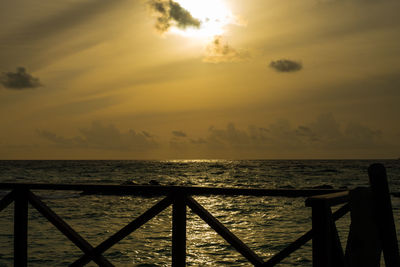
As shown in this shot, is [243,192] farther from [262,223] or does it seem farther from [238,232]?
[262,223]

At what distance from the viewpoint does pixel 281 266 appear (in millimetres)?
12992

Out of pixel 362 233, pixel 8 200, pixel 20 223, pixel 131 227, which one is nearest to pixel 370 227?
pixel 362 233

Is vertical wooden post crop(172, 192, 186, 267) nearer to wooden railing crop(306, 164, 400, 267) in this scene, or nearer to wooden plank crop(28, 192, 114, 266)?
wooden plank crop(28, 192, 114, 266)

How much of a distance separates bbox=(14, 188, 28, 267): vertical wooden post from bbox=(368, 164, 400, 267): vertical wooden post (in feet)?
14.0

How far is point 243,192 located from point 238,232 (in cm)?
1545

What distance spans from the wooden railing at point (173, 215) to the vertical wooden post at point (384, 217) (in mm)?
645

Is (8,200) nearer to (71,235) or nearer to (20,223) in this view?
(20,223)

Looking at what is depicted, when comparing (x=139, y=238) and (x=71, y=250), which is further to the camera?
(x=139, y=238)

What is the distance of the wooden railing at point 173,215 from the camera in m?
4.76

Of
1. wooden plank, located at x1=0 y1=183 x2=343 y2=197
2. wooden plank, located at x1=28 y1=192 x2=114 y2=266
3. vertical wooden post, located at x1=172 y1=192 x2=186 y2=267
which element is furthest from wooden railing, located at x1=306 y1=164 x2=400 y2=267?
wooden plank, located at x1=28 y1=192 x2=114 y2=266

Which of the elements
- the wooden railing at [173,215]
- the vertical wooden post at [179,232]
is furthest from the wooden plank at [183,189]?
→ the vertical wooden post at [179,232]

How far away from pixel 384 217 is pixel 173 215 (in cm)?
231

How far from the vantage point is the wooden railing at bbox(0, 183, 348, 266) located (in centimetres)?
476

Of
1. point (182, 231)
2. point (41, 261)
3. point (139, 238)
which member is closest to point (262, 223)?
point (139, 238)
